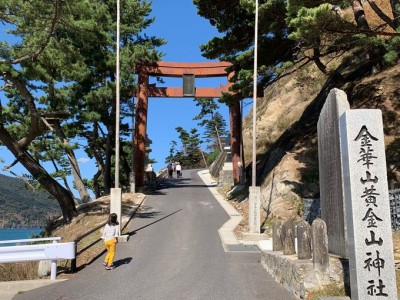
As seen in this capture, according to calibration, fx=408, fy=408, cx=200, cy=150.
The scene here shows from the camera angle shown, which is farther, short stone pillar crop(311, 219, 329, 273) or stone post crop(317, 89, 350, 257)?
stone post crop(317, 89, 350, 257)

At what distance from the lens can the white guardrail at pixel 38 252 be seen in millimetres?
8641

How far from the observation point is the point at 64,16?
1500cm

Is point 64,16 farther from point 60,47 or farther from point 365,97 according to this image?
point 365,97

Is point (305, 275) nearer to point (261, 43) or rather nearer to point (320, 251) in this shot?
point (320, 251)

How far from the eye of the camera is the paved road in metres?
7.68

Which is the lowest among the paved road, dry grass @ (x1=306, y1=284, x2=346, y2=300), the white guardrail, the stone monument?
the paved road

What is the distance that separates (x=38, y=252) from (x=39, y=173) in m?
10.5

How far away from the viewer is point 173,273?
30.8 feet

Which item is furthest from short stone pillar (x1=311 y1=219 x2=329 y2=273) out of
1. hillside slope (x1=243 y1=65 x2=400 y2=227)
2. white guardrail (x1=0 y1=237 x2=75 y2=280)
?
hillside slope (x1=243 y1=65 x2=400 y2=227)

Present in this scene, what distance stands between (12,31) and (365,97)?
1582 centimetres

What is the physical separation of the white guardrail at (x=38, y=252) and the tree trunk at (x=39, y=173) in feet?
32.3

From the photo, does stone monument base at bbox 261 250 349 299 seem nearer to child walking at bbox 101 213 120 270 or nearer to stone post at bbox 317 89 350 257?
stone post at bbox 317 89 350 257

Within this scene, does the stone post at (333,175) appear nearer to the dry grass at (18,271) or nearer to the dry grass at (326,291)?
the dry grass at (326,291)

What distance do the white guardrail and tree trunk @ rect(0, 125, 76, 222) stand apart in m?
9.85
